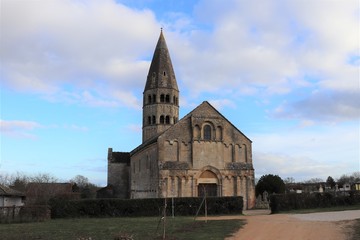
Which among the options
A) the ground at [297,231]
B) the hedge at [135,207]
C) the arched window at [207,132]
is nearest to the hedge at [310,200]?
the hedge at [135,207]

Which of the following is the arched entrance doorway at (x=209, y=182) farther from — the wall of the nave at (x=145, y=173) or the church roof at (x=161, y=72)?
the church roof at (x=161, y=72)

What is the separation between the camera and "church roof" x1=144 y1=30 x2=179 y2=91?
190 ft

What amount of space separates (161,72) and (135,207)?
28.6 m

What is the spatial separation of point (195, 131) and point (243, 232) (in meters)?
24.5

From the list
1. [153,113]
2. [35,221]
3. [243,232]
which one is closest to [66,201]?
[35,221]

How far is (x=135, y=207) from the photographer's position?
33.9 m

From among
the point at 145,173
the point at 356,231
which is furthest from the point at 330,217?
the point at 145,173

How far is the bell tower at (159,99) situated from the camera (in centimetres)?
5703

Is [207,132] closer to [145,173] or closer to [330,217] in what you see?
[145,173]

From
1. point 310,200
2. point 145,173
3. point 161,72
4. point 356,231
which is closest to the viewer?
point 356,231

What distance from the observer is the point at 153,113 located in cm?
5728

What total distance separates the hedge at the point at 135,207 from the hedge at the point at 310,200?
11.2 feet

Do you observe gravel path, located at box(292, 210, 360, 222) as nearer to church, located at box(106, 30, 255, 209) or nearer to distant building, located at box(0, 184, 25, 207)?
church, located at box(106, 30, 255, 209)

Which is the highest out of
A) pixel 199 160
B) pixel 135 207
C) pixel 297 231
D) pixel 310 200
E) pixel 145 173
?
pixel 199 160
